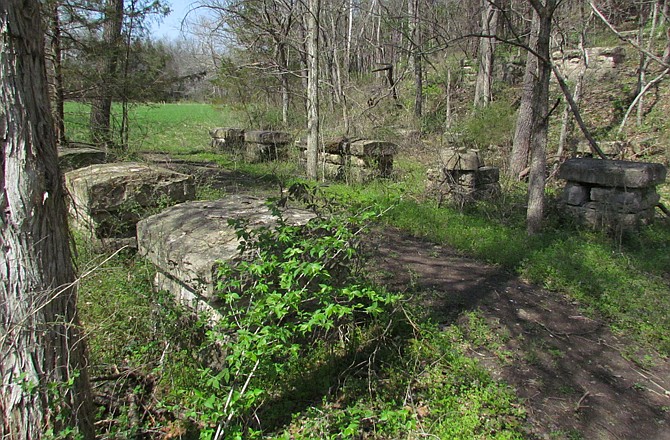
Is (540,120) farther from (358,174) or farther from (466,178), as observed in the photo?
(358,174)

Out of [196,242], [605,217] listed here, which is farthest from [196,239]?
[605,217]

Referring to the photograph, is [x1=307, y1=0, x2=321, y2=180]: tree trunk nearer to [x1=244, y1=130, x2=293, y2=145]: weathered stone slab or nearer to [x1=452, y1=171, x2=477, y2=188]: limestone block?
[x1=244, y1=130, x2=293, y2=145]: weathered stone slab

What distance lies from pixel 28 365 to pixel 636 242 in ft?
20.4

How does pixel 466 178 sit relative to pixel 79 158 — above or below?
below

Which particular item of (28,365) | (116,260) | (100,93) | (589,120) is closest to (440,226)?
(116,260)

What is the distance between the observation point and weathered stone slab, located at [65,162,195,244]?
4.82 meters

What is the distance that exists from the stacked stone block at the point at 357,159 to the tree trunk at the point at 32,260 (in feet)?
23.5

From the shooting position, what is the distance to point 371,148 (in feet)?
30.1

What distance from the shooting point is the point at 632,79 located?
14.5 metres

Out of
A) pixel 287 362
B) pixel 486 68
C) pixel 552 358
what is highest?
pixel 486 68

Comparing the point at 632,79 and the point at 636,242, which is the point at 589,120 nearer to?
the point at 632,79

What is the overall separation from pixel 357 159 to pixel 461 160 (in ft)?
8.44

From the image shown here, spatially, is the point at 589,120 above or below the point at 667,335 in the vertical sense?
above

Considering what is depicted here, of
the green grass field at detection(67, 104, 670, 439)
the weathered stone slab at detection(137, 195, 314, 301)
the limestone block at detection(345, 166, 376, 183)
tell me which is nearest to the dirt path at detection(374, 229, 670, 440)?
the green grass field at detection(67, 104, 670, 439)
